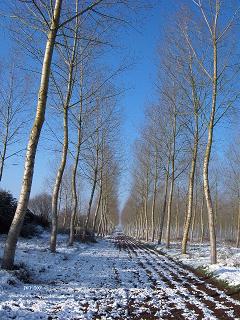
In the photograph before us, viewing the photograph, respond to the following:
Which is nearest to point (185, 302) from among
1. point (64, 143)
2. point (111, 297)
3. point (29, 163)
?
point (111, 297)

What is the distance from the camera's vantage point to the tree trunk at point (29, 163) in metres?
9.59

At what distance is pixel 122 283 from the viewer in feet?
33.4

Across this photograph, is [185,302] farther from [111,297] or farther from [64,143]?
[64,143]

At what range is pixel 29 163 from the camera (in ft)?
32.6

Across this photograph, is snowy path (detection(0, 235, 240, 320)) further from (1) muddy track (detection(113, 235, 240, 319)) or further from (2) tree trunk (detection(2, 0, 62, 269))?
(2) tree trunk (detection(2, 0, 62, 269))

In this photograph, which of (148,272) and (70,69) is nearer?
(148,272)

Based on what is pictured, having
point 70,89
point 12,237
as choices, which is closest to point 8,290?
point 12,237

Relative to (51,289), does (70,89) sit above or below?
above

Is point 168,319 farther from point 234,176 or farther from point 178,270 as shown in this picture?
point 234,176

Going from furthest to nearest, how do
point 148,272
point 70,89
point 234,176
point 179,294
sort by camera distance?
point 234,176, point 70,89, point 148,272, point 179,294

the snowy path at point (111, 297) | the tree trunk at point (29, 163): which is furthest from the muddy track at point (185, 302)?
the tree trunk at point (29, 163)

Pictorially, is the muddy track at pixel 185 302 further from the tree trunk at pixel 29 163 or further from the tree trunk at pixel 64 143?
the tree trunk at pixel 64 143

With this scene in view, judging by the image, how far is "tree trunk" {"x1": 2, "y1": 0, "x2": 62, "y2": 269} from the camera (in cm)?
959

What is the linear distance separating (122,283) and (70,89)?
10.6 m
